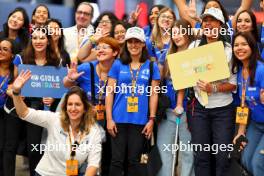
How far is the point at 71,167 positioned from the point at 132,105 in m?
0.96

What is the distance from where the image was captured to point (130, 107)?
5.41m

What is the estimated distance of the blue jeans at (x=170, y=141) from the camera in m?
5.61

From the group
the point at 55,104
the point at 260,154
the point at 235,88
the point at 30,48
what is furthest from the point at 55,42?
the point at 260,154

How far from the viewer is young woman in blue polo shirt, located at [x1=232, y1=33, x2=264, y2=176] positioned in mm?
5074

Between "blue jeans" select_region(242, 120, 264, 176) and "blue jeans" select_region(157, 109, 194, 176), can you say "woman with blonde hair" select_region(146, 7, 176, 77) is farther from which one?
"blue jeans" select_region(242, 120, 264, 176)

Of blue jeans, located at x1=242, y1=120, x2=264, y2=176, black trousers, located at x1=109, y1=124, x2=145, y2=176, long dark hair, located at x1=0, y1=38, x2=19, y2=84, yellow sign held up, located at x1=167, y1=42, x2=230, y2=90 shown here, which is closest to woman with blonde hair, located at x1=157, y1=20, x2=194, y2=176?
yellow sign held up, located at x1=167, y1=42, x2=230, y2=90

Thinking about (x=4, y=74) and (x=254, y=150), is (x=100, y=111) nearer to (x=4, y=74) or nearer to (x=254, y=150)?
(x=4, y=74)

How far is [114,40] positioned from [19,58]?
107cm

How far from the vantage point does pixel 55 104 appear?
19.0ft

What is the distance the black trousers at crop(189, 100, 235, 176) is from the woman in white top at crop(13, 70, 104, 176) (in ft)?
3.34

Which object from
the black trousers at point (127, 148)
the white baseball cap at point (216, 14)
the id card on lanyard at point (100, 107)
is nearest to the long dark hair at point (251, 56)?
the white baseball cap at point (216, 14)

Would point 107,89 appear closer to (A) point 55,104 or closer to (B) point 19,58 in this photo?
(A) point 55,104

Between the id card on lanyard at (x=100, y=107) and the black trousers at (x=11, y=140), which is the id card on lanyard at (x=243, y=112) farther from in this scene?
the black trousers at (x=11, y=140)

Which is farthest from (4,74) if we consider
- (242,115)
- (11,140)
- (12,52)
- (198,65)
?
(242,115)
